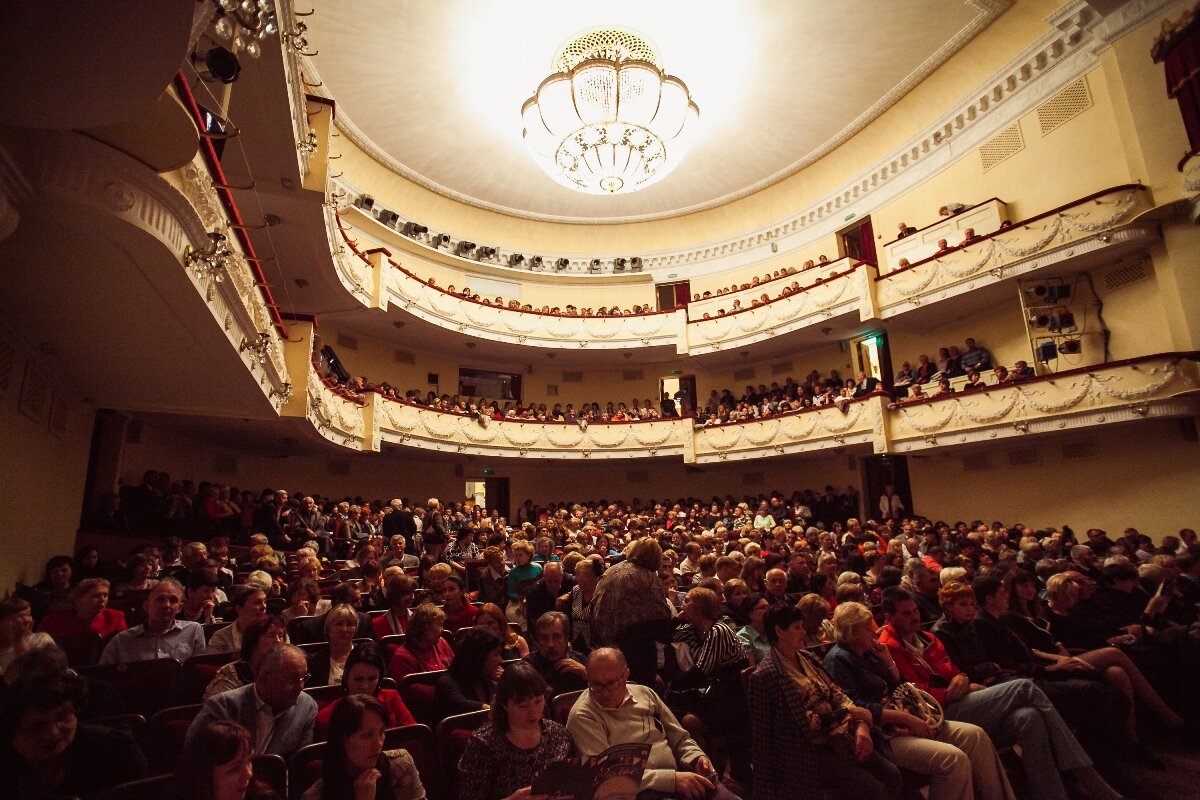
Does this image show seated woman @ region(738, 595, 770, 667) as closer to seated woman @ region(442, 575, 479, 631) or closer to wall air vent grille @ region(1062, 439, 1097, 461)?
seated woman @ region(442, 575, 479, 631)

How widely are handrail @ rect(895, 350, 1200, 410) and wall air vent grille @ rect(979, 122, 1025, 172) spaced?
14.0 ft

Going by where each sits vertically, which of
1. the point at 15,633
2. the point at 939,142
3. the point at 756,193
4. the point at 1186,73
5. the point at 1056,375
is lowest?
the point at 15,633

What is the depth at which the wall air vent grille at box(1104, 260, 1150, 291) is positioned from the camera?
30.2 feet

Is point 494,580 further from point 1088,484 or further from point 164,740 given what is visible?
point 1088,484

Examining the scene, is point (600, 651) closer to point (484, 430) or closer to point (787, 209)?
point (484, 430)

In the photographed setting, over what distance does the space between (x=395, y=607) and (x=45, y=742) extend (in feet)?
7.12

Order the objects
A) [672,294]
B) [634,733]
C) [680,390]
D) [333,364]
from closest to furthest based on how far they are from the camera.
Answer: [634,733] → [333,364] → [680,390] → [672,294]

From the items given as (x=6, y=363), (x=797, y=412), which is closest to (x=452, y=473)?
(x=797, y=412)

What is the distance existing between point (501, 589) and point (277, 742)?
3209mm

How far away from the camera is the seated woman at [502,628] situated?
369 centimetres

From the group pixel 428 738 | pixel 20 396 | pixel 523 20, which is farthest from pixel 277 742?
pixel 523 20

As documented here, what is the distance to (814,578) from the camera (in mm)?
4992

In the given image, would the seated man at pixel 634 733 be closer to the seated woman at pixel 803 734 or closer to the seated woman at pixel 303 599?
the seated woman at pixel 803 734

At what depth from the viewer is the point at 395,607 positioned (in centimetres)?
404
